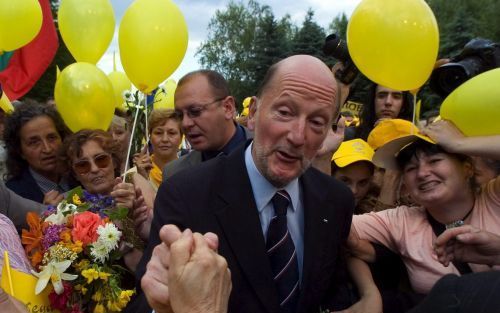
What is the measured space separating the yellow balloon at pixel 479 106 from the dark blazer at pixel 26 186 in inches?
108

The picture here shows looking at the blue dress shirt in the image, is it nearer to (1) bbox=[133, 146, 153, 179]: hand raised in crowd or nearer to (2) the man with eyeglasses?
(2) the man with eyeglasses

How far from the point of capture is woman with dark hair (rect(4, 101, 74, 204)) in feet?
12.2

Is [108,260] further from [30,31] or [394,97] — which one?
[394,97]

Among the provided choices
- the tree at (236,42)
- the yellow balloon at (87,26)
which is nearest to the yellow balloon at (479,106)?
the yellow balloon at (87,26)

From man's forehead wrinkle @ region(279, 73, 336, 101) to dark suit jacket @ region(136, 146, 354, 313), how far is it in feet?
1.13

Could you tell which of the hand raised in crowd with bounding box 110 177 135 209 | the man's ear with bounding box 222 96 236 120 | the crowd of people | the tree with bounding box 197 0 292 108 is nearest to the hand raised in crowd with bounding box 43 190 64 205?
the crowd of people

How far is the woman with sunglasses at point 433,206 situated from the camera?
90.8 inches

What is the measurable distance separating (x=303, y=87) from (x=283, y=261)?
0.69 metres

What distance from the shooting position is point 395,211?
2559 mm

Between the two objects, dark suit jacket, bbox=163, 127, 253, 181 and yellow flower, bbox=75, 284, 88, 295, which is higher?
yellow flower, bbox=75, 284, 88, 295

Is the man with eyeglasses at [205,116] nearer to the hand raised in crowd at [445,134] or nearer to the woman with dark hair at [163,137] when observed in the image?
the woman with dark hair at [163,137]

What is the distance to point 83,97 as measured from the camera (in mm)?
3771

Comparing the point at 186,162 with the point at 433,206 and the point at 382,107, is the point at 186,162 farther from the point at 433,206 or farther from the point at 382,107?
the point at 433,206

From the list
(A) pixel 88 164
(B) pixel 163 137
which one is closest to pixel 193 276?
(A) pixel 88 164
